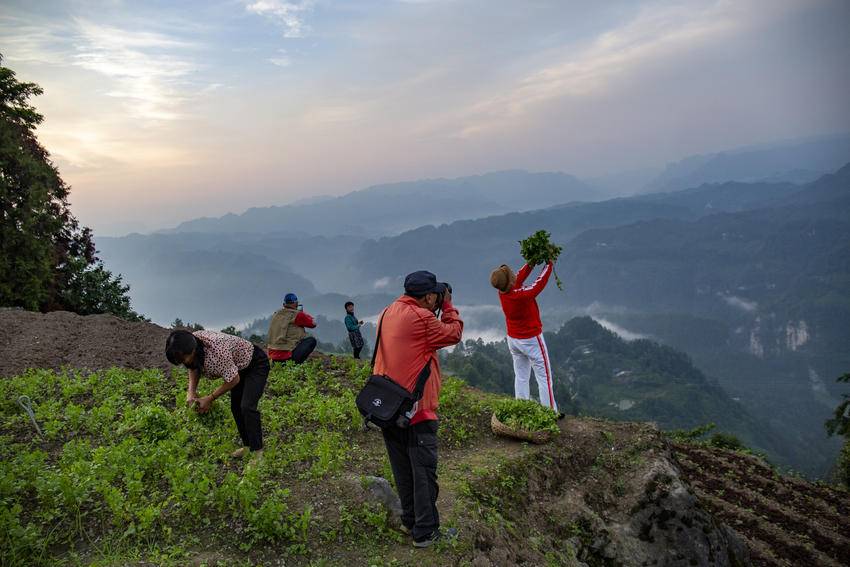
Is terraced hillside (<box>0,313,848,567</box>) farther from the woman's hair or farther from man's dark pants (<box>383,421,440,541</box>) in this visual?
the woman's hair

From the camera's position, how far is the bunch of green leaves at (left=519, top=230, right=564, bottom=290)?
941 centimetres

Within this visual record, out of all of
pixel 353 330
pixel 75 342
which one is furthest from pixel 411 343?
pixel 75 342

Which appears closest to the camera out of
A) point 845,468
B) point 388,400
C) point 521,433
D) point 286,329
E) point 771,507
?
point 388,400

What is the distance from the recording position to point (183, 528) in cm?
553

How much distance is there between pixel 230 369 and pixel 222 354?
212 millimetres

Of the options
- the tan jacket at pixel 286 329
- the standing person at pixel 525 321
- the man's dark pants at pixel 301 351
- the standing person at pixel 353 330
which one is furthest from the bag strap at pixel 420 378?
the standing person at pixel 353 330

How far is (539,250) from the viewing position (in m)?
9.50

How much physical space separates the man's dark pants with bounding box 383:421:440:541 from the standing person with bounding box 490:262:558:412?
404 cm

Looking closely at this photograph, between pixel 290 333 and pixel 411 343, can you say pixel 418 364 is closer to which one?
pixel 411 343

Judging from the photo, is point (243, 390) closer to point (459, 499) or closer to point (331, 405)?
point (331, 405)

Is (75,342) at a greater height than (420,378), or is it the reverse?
(75,342)

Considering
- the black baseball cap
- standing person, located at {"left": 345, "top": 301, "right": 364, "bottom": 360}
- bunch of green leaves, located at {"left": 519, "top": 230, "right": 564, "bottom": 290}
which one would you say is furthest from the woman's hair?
standing person, located at {"left": 345, "top": 301, "right": 364, "bottom": 360}

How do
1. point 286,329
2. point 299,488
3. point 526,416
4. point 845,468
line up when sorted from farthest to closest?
point 845,468
point 286,329
point 526,416
point 299,488

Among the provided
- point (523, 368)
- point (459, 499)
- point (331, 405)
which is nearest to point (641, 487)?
point (523, 368)
